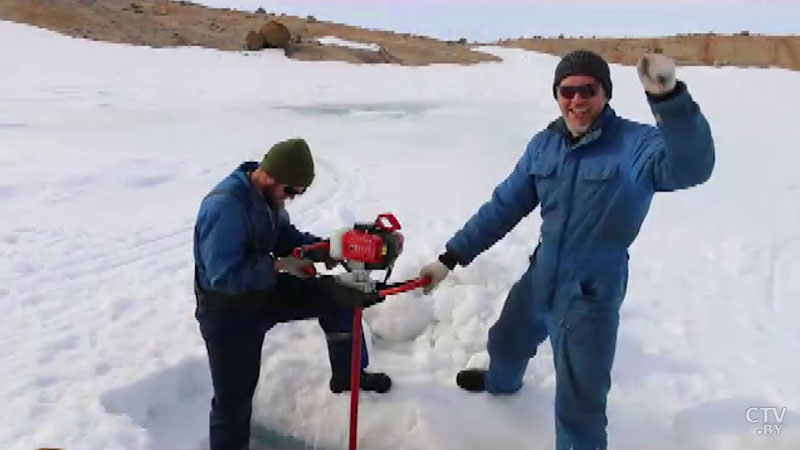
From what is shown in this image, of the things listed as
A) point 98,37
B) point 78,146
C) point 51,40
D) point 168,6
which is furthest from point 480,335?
point 168,6

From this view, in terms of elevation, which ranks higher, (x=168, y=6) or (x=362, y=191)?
(x=168, y=6)

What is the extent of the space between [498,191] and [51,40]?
19.0 metres

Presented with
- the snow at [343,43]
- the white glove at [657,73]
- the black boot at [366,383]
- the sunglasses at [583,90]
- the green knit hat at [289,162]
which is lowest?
the black boot at [366,383]

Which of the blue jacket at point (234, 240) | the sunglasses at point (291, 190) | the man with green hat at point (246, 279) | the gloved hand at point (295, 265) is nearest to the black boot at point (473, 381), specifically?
the man with green hat at point (246, 279)

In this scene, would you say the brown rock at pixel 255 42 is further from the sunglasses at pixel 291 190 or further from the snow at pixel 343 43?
the sunglasses at pixel 291 190

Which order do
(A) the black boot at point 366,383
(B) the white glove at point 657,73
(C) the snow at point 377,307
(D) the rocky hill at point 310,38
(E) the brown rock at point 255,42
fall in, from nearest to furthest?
(B) the white glove at point 657,73
(C) the snow at point 377,307
(A) the black boot at point 366,383
(D) the rocky hill at point 310,38
(E) the brown rock at point 255,42

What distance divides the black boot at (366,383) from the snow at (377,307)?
0.05 metres

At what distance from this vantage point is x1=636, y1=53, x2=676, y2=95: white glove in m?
2.32

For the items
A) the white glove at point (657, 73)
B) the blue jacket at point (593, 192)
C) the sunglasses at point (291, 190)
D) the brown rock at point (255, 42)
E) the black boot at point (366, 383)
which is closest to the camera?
the white glove at point (657, 73)

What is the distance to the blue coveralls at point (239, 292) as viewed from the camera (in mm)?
3102

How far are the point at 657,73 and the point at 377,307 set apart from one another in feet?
7.82

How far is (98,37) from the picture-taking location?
21.5m

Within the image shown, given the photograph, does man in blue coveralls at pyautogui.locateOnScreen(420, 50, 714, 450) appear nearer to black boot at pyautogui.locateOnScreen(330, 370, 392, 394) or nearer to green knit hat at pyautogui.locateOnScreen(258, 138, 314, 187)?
green knit hat at pyautogui.locateOnScreen(258, 138, 314, 187)

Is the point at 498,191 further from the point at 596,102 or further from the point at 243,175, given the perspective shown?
the point at 243,175
